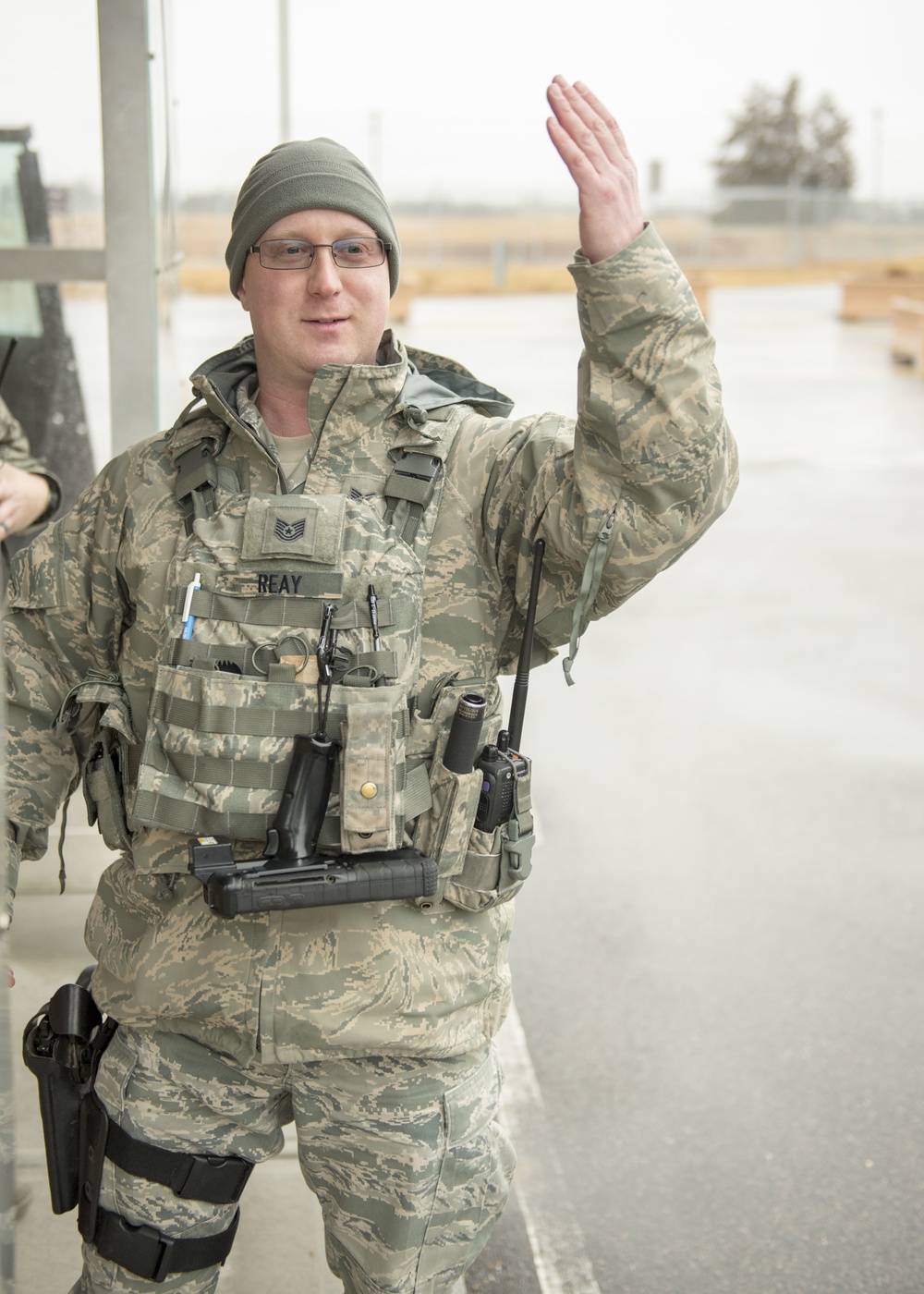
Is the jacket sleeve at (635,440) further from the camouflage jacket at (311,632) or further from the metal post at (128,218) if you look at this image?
the metal post at (128,218)

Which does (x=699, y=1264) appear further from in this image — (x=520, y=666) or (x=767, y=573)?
(x=767, y=573)

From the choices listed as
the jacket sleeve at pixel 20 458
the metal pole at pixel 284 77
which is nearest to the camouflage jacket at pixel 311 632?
the jacket sleeve at pixel 20 458

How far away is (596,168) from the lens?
1.84 metres

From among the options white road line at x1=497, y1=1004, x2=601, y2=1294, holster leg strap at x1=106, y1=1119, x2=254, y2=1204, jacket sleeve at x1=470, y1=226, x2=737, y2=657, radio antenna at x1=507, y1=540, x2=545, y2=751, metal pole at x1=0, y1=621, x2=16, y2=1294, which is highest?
jacket sleeve at x1=470, y1=226, x2=737, y2=657

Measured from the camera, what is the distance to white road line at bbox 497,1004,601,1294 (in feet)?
10.3

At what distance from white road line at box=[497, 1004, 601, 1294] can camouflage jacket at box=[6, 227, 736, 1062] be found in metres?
1.24

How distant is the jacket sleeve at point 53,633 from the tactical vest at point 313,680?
0.19 m

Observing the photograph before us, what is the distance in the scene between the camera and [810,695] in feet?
23.3

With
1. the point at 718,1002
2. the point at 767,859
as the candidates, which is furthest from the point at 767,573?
the point at 718,1002

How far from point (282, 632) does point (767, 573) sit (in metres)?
7.89

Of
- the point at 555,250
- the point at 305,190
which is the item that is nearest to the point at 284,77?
the point at 305,190

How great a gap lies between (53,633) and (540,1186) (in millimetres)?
2017

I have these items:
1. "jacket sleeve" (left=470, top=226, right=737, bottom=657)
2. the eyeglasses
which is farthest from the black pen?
the eyeglasses

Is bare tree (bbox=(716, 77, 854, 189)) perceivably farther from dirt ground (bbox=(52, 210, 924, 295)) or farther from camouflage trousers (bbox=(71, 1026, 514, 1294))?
camouflage trousers (bbox=(71, 1026, 514, 1294))
